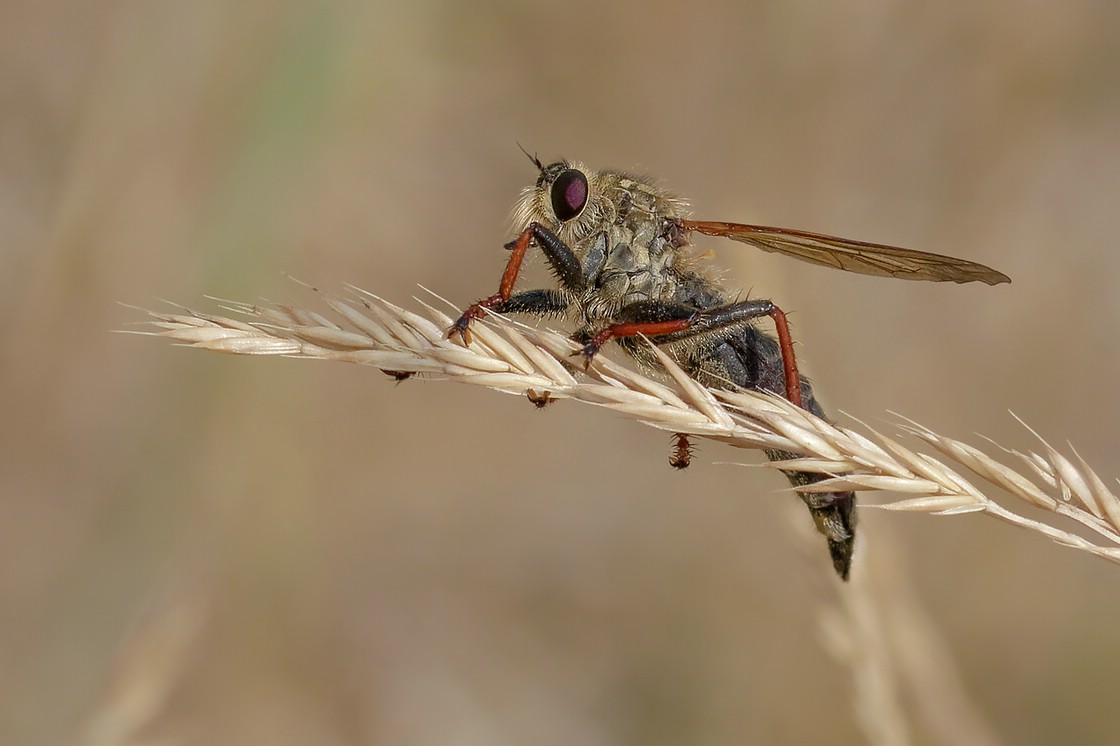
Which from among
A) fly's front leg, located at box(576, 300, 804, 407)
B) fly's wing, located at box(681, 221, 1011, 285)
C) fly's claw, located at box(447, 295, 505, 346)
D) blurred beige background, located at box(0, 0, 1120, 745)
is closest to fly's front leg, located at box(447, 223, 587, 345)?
fly's claw, located at box(447, 295, 505, 346)

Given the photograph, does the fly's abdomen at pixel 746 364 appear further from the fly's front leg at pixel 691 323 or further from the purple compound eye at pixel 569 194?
the purple compound eye at pixel 569 194

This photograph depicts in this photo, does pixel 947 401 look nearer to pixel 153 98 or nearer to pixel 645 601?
pixel 645 601

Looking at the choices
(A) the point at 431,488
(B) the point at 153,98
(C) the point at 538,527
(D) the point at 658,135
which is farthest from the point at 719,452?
(B) the point at 153,98

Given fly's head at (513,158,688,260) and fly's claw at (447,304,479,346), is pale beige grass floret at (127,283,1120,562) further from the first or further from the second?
fly's head at (513,158,688,260)

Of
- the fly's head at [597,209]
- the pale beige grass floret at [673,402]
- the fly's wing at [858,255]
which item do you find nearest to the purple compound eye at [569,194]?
the fly's head at [597,209]

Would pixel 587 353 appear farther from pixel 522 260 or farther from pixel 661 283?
pixel 661 283
